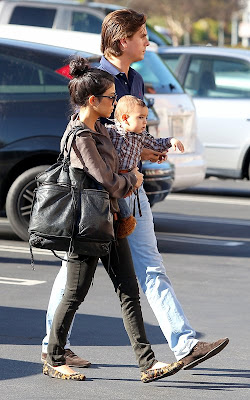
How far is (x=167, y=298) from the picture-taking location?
5574mm

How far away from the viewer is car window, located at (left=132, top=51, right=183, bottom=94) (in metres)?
11.5

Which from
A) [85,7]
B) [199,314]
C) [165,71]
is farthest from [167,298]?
[85,7]

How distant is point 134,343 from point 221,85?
9100 mm

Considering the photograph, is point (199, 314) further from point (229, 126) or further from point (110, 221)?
point (229, 126)

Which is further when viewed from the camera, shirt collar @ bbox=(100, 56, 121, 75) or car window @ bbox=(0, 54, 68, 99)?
car window @ bbox=(0, 54, 68, 99)

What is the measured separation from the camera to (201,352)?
5496 mm

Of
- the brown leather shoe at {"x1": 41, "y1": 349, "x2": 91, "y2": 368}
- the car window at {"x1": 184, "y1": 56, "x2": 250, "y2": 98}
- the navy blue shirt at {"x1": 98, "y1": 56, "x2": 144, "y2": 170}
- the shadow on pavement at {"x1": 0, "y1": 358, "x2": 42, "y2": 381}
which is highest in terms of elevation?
the car window at {"x1": 184, "y1": 56, "x2": 250, "y2": 98}

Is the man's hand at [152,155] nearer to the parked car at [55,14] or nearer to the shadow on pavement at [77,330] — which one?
the shadow on pavement at [77,330]

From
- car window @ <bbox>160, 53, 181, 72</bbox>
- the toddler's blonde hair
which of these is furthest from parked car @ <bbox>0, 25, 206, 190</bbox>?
the toddler's blonde hair

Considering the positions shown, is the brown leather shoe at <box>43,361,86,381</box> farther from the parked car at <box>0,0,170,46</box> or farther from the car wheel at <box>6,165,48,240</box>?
the parked car at <box>0,0,170,46</box>

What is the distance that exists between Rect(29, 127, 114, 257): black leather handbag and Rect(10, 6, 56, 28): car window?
11.8 m

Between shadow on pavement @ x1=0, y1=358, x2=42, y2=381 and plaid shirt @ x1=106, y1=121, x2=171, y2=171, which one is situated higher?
plaid shirt @ x1=106, y1=121, x2=171, y2=171

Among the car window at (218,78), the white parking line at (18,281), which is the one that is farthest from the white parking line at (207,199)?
the white parking line at (18,281)

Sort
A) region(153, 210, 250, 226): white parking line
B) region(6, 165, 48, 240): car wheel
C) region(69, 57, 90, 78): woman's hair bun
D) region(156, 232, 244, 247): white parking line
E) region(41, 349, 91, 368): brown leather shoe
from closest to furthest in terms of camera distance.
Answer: region(69, 57, 90, 78): woman's hair bun
region(41, 349, 91, 368): brown leather shoe
region(6, 165, 48, 240): car wheel
region(156, 232, 244, 247): white parking line
region(153, 210, 250, 226): white parking line
